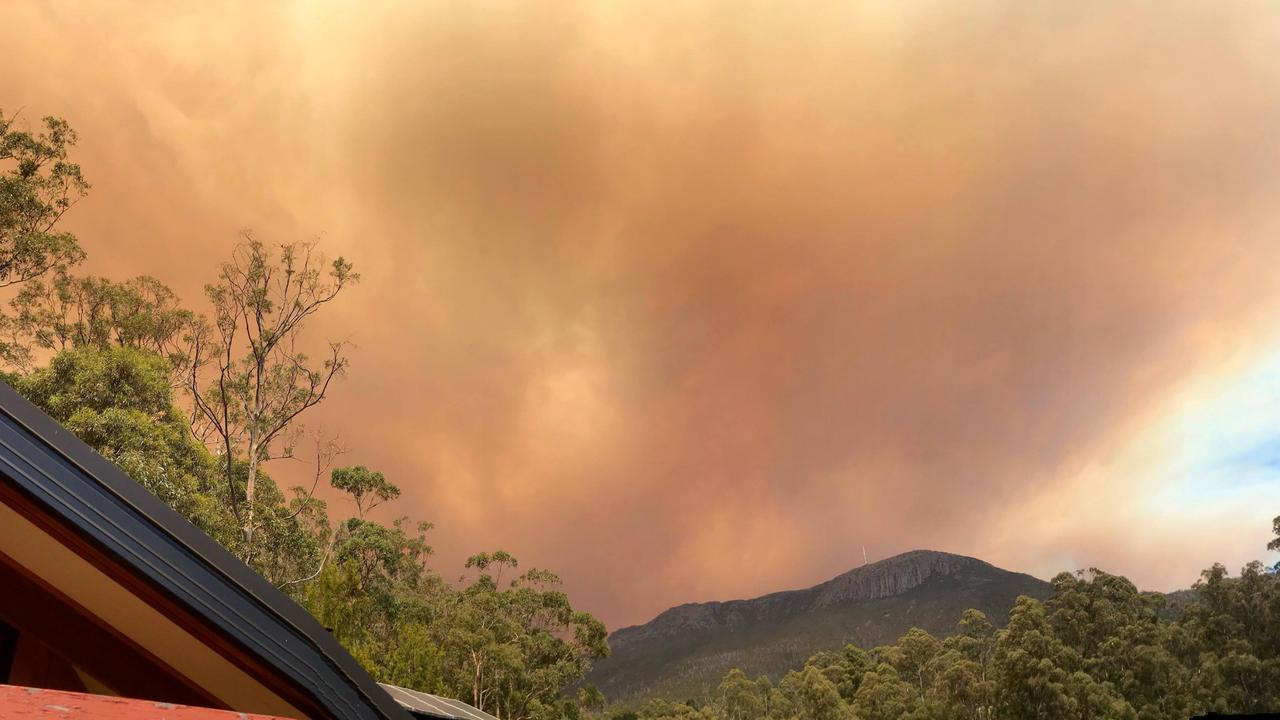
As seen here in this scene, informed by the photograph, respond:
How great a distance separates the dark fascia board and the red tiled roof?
0.58 m

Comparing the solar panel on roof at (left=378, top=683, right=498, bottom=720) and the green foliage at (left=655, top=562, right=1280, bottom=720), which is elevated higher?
the solar panel on roof at (left=378, top=683, right=498, bottom=720)

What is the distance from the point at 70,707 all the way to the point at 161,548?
1.01m

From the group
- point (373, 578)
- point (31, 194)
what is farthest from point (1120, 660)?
point (31, 194)

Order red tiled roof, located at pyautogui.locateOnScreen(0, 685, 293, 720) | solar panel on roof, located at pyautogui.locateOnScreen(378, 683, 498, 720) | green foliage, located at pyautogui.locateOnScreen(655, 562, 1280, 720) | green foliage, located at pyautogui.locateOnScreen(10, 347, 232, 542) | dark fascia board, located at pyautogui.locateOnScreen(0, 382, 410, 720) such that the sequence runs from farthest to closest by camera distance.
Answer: green foliage, located at pyautogui.locateOnScreen(655, 562, 1280, 720), green foliage, located at pyautogui.locateOnScreen(10, 347, 232, 542), solar panel on roof, located at pyautogui.locateOnScreen(378, 683, 498, 720), dark fascia board, located at pyautogui.locateOnScreen(0, 382, 410, 720), red tiled roof, located at pyautogui.locateOnScreen(0, 685, 293, 720)

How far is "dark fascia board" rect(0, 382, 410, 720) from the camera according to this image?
2.12 m

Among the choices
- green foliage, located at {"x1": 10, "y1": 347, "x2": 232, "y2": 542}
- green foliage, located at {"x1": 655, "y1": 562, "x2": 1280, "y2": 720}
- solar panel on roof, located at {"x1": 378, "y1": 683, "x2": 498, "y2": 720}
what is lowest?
green foliage, located at {"x1": 655, "y1": 562, "x2": 1280, "y2": 720}

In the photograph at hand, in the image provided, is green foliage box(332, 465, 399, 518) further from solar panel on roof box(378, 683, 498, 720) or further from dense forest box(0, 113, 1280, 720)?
solar panel on roof box(378, 683, 498, 720)

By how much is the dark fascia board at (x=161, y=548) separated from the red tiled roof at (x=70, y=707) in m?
0.58

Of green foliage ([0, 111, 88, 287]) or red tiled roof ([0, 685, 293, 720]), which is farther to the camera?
green foliage ([0, 111, 88, 287])

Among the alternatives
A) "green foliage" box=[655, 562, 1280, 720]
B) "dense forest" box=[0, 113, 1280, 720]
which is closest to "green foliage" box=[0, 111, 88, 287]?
"dense forest" box=[0, 113, 1280, 720]

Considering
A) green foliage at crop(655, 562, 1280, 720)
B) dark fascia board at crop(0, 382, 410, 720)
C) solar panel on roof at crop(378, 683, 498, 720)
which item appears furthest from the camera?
green foliage at crop(655, 562, 1280, 720)

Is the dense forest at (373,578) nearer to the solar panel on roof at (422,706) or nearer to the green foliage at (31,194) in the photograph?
the green foliage at (31,194)

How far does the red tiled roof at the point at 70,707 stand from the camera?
4.38 ft

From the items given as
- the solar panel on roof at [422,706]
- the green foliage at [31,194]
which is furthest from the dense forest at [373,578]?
the solar panel on roof at [422,706]
